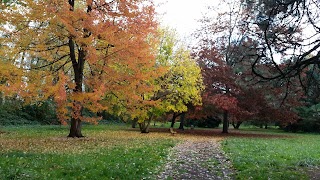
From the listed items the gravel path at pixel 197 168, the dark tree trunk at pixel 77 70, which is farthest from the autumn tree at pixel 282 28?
the dark tree trunk at pixel 77 70

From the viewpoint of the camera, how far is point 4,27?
52.6 feet

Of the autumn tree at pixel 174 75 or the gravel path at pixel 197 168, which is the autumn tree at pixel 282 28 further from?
the autumn tree at pixel 174 75

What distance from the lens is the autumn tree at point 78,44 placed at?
14.9 m

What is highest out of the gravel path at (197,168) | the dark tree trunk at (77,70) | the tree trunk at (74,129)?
the dark tree trunk at (77,70)

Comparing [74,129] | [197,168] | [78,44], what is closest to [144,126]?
[74,129]

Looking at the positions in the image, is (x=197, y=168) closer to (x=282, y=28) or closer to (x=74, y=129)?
(x=282, y=28)

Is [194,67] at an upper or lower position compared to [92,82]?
upper

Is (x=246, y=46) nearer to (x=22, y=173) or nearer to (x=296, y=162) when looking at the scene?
(x=296, y=162)

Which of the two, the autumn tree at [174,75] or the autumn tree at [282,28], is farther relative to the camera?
the autumn tree at [174,75]

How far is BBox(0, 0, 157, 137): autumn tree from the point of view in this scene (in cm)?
1492

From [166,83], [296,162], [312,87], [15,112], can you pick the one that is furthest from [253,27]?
[15,112]

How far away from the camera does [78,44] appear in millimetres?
16266

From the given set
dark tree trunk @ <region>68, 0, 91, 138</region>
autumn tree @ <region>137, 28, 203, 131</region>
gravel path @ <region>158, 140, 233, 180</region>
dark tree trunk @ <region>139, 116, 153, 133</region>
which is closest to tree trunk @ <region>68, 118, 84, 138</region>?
dark tree trunk @ <region>68, 0, 91, 138</region>

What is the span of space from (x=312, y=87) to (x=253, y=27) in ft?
10.8
